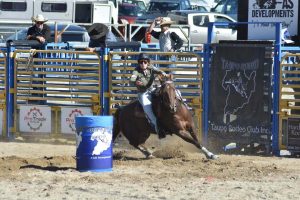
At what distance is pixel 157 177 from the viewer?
12672 millimetres

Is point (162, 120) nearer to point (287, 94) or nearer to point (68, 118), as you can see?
point (287, 94)

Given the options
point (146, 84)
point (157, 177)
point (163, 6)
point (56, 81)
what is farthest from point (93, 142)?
point (163, 6)

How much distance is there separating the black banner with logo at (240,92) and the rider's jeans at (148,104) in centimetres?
168

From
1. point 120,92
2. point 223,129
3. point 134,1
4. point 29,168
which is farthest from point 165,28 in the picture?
point 134,1

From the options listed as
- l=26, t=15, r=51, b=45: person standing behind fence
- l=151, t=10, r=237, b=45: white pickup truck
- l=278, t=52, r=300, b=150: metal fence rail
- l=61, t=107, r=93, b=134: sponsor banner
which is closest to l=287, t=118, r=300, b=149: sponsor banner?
l=278, t=52, r=300, b=150: metal fence rail

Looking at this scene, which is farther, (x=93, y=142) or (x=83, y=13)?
(x=83, y=13)

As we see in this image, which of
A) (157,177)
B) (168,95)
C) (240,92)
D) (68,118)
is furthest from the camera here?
(68,118)

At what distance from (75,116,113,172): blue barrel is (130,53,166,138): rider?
1.51m

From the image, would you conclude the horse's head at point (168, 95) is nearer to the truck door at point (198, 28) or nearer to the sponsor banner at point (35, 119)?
the sponsor banner at point (35, 119)

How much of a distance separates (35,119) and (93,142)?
4.71m

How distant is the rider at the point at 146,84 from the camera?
579 inches

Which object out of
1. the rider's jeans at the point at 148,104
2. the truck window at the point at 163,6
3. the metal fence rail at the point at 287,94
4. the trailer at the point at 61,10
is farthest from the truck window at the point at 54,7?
the rider's jeans at the point at 148,104

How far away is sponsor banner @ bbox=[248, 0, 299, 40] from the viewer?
17828 mm

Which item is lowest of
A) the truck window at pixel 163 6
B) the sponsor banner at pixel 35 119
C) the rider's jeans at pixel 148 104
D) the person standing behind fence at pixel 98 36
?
the sponsor banner at pixel 35 119
